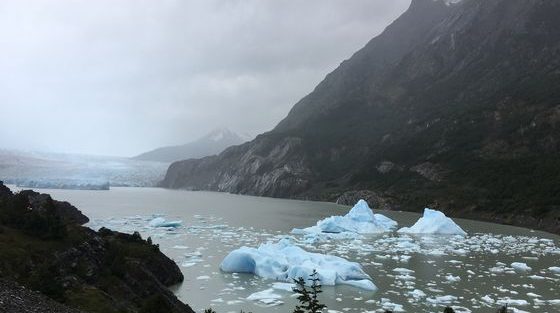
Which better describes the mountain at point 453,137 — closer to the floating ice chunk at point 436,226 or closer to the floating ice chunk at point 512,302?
the floating ice chunk at point 436,226

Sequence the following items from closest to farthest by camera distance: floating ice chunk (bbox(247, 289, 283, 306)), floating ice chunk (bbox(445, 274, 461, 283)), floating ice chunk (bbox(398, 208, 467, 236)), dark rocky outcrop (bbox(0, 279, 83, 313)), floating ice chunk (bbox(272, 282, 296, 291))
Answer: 1. dark rocky outcrop (bbox(0, 279, 83, 313))
2. floating ice chunk (bbox(247, 289, 283, 306))
3. floating ice chunk (bbox(272, 282, 296, 291))
4. floating ice chunk (bbox(445, 274, 461, 283))
5. floating ice chunk (bbox(398, 208, 467, 236))

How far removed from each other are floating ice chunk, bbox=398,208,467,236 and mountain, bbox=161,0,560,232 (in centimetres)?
1677

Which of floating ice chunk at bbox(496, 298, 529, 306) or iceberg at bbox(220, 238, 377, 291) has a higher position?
iceberg at bbox(220, 238, 377, 291)

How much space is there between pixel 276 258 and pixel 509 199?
64966mm

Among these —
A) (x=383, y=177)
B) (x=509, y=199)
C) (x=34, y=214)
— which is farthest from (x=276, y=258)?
(x=383, y=177)

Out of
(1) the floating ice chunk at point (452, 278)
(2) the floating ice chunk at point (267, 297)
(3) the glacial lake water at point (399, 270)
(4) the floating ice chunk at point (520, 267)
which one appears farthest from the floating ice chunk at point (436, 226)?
(2) the floating ice chunk at point (267, 297)

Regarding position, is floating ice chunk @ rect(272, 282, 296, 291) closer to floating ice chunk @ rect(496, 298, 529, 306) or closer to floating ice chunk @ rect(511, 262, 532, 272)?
floating ice chunk @ rect(496, 298, 529, 306)

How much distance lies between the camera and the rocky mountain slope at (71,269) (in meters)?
15.8

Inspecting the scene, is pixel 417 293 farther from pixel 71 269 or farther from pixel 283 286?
pixel 71 269

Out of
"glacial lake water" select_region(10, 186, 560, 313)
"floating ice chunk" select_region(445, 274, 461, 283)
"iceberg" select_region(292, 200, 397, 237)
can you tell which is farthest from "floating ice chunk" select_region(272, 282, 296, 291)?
"iceberg" select_region(292, 200, 397, 237)

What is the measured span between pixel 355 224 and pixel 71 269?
148ft

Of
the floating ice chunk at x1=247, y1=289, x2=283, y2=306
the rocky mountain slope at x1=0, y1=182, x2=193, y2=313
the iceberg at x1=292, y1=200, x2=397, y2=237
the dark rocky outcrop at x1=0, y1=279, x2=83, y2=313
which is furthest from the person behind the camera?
the iceberg at x1=292, y1=200, x2=397, y2=237

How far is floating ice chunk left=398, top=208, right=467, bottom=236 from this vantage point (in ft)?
193

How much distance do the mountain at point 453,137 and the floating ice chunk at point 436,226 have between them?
16.8 meters
